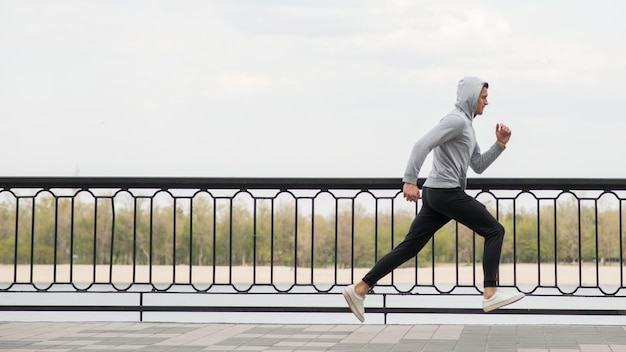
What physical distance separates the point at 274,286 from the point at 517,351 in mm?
2860

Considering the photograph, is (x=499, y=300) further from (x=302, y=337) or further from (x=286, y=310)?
(x=286, y=310)

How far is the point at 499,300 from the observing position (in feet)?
24.0

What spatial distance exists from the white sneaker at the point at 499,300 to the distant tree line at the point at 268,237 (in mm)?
1574

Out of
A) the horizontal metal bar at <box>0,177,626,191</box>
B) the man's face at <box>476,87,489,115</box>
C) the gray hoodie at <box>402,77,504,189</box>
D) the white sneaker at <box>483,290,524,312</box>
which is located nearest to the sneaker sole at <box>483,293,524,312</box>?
the white sneaker at <box>483,290,524,312</box>

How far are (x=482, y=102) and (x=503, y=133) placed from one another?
392 mm

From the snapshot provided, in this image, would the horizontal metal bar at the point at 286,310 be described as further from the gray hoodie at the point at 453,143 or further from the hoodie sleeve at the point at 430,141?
the hoodie sleeve at the point at 430,141

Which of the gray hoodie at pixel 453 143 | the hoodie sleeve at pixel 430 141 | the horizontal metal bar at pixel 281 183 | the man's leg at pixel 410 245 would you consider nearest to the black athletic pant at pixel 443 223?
the man's leg at pixel 410 245

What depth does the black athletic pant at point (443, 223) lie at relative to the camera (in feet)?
24.2

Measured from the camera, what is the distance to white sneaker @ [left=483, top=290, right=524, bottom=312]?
287 inches

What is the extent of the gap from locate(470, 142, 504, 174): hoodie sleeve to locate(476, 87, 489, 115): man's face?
14.9 inches

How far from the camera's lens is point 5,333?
793 cm

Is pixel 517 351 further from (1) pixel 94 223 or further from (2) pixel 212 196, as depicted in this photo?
(1) pixel 94 223

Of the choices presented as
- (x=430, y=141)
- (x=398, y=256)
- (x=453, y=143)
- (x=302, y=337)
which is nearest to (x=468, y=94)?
(x=453, y=143)

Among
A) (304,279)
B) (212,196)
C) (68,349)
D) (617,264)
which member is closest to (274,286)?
(304,279)
